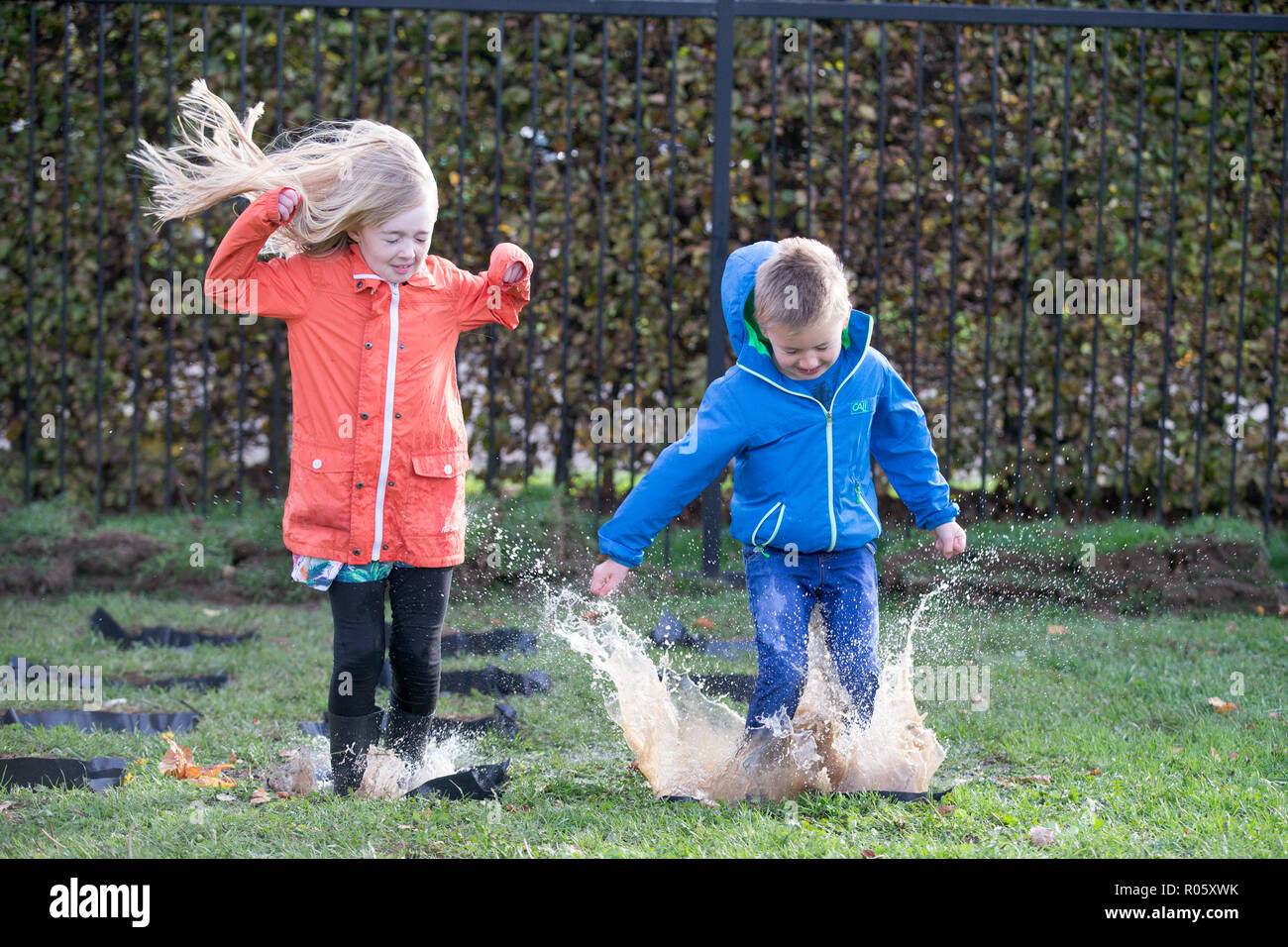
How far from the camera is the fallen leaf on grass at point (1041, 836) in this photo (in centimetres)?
277

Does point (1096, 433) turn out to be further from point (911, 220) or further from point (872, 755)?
point (872, 755)

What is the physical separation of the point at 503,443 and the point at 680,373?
37.9 inches

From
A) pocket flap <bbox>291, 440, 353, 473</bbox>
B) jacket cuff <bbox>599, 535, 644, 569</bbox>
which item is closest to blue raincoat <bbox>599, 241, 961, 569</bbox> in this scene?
jacket cuff <bbox>599, 535, 644, 569</bbox>

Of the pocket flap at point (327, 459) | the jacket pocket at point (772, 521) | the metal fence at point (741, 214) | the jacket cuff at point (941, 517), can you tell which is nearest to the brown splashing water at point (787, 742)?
the jacket pocket at point (772, 521)

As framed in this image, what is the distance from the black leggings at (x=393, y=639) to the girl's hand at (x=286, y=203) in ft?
3.00

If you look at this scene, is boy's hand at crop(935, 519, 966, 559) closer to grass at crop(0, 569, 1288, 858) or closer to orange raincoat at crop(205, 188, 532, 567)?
grass at crop(0, 569, 1288, 858)

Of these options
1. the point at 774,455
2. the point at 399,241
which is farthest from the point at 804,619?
the point at 399,241

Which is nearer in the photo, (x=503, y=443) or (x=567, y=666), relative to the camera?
(x=567, y=666)

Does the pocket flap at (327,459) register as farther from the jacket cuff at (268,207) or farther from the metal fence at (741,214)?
the metal fence at (741,214)

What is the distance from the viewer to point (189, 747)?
357 cm

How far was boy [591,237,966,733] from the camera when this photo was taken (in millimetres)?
3086

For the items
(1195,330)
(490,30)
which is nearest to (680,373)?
(490,30)

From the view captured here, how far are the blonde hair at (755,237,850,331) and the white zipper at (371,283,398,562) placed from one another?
92cm

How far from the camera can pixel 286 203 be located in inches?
121
